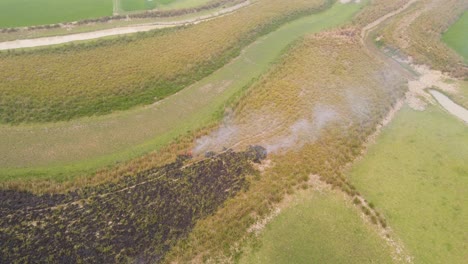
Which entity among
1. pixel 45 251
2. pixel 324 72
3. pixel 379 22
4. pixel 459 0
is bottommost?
pixel 45 251

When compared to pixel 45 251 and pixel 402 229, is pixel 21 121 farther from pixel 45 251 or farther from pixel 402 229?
pixel 402 229

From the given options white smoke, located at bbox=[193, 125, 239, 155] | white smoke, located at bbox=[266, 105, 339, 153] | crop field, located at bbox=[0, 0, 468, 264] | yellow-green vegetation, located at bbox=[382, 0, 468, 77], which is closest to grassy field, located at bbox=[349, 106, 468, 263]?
crop field, located at bbox=[0, 0, 468, 264]

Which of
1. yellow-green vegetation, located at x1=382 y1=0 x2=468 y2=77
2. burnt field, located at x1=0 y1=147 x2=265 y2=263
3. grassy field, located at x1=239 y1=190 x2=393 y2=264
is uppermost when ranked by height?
yellow-green vegetation, located at x1=382 y1=0 x2=468 y2=77

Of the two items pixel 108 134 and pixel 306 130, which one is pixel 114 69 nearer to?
pixel 108 134

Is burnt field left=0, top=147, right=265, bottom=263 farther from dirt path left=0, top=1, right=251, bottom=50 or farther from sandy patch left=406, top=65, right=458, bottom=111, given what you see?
dirt path left=0, top=1, right=251, bottom=50

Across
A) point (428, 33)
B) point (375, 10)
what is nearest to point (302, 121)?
point (428, 33)

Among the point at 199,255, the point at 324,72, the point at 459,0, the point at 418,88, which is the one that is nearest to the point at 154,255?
the point at 199,255
